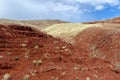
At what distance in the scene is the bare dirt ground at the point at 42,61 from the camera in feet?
82.2

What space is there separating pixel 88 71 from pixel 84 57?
2866 millimetres

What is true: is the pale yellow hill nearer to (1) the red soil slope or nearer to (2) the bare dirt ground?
(2) the bare dirt ground

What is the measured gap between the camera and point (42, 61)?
1056 inches

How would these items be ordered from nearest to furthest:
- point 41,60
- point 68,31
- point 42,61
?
point 42,61 < point 41,60 < point 68,31

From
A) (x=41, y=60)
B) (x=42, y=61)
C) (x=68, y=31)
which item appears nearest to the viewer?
(x=42, y=61)

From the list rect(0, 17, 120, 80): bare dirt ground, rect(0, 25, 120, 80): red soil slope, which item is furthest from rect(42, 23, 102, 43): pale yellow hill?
rect(0, 25, 120, 80): red soil slope

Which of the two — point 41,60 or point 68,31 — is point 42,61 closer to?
point 41,60

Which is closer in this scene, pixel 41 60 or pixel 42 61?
pixel 42 61

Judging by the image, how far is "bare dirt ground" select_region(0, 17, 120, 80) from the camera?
25.0 metres

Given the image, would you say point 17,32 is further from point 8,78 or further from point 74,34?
point 74,34

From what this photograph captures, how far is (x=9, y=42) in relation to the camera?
2797 centimetres

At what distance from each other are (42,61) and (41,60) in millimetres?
171

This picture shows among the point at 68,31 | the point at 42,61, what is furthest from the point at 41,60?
the point at 68,31

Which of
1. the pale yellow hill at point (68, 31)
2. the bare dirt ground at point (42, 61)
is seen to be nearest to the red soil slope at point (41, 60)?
the bare dirt ground at point (42, 61)
